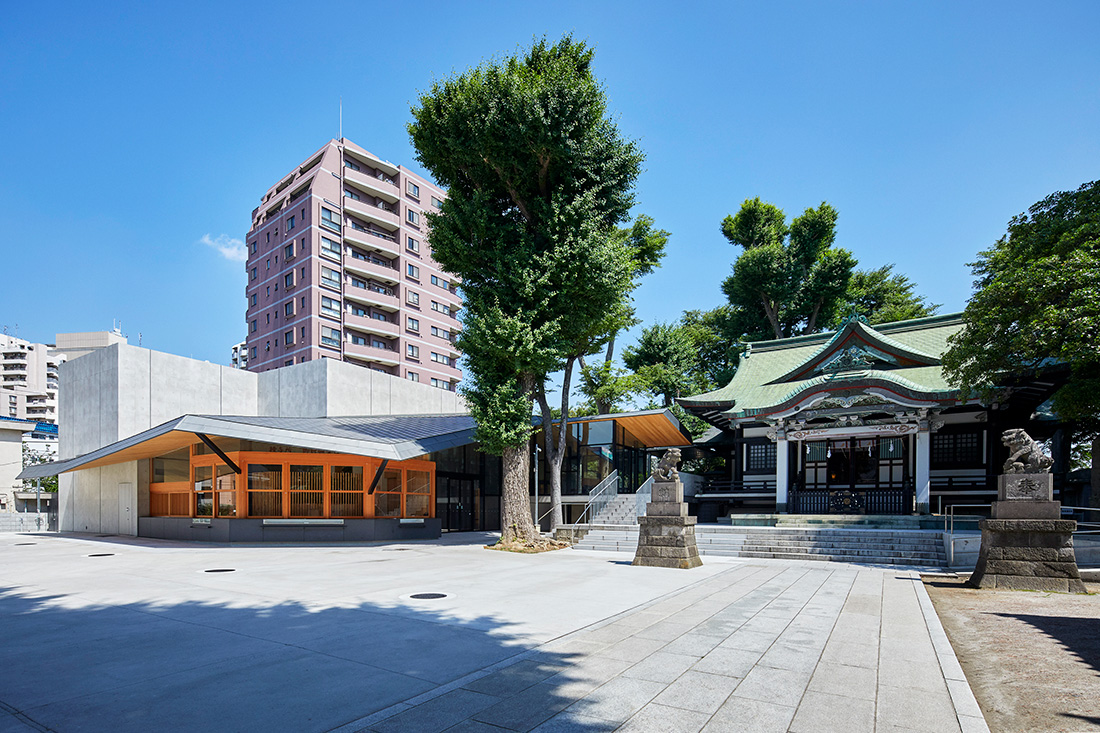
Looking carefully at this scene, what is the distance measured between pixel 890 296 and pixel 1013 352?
28386mm

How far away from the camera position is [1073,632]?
284 inches

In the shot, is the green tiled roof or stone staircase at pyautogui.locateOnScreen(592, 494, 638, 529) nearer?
the green tiled roof

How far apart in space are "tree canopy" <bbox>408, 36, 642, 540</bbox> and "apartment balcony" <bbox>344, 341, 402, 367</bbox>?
1405 inches

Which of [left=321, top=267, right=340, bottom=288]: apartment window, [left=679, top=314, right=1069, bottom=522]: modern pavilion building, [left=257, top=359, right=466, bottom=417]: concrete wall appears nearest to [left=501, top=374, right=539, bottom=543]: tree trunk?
[left=679, top=314, right=1069, bottom=522]: modern pavilion building

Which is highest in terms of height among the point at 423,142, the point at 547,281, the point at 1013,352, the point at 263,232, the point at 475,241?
the point at 263,232

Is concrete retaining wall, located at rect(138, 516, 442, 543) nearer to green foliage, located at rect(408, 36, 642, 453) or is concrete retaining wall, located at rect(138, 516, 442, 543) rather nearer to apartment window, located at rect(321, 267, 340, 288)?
green foliage, located at rect(408, 36, 642, 453)

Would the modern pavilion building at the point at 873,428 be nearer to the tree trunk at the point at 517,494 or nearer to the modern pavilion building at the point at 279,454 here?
the modern pavilion building at the point at 279,454

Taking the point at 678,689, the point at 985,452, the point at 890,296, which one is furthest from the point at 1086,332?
the point at 890,296

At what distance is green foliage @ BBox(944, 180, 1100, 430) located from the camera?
13758 mm

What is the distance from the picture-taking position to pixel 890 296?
41594 mm

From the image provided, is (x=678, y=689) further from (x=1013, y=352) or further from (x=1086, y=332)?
(x=1013, y=352)

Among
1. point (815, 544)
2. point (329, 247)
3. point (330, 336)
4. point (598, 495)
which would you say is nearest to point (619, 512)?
point (598, 495)

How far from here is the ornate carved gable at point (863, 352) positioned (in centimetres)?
2275

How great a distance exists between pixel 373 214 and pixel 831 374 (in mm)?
43187
